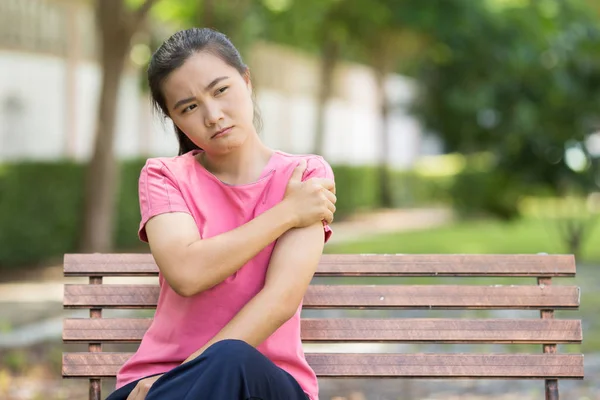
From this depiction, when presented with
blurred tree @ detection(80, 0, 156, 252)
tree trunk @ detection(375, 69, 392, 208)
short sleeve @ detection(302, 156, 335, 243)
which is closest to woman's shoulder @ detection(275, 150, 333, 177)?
short sleeve @ detection(302, 156, 335, 243)

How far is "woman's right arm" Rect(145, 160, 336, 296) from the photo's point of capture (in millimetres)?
2658

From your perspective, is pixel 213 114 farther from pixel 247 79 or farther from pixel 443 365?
pixel 443 365

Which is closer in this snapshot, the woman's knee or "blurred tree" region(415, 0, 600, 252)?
the woman's knee

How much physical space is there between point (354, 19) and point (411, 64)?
771 cm

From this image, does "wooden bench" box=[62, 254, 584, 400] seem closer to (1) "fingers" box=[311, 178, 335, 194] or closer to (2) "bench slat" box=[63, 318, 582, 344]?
(2) "bench slat" box=[63, 318, 582, 344]

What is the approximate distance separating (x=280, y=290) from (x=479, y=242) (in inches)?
535

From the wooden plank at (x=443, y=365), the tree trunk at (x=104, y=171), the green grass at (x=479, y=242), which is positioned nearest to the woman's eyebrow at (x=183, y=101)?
the wooden plank at (x=443, y=365)

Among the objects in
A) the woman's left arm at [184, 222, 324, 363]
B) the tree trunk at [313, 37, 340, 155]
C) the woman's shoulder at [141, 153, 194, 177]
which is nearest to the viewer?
the woman's left arm at [184, 222, 324, 363]

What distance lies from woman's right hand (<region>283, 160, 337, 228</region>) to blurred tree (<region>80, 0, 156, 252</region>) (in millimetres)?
8585

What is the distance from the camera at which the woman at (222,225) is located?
A: 8.73 ft

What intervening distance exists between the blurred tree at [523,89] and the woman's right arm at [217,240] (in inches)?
419

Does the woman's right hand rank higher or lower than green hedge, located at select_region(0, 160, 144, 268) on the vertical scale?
lower

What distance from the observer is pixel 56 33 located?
1490cm

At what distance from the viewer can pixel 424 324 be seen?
10.7 ft
